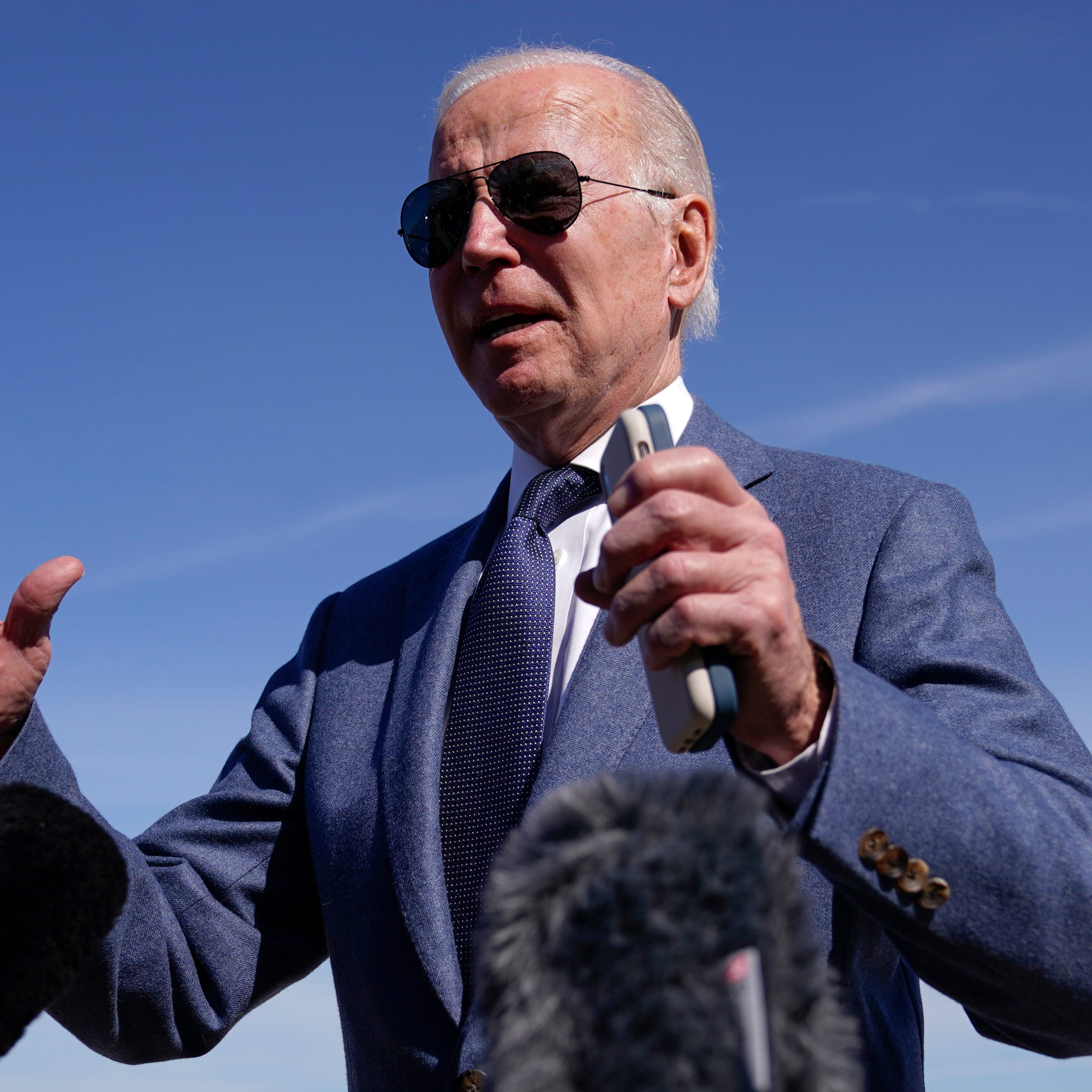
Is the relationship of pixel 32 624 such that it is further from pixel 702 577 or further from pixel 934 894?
pixel 934 894

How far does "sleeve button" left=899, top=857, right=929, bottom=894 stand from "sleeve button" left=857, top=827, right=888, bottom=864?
5 cm

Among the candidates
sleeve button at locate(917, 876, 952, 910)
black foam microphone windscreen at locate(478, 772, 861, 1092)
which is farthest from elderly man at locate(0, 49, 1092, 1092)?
black foam microphone windscreen at locate(478, 772, 861, 1092)

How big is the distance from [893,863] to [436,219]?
9.09ft

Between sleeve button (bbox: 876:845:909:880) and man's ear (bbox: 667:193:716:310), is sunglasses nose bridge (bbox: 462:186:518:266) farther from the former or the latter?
sleeve button (bbox: 876:845:909:880)

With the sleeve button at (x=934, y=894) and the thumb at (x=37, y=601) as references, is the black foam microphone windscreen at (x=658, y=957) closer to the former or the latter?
the sleeve button at (x=934, y=894)

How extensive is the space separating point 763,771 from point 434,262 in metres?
2.56

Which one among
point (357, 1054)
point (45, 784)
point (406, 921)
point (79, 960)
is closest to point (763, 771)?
point (79, 960)

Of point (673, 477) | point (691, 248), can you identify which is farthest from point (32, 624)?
point (691, 248)

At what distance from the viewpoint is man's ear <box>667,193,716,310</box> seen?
13.2 ft

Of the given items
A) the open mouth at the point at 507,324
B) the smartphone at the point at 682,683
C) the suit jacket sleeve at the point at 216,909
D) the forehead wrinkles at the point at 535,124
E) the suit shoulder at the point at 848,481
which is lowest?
the suit jacket sleeve at the point at 216,909

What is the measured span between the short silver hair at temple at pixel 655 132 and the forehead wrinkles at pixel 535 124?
81 millimetres

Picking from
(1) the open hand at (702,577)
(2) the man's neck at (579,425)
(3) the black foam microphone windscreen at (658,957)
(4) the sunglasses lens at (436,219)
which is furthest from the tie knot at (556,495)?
(3) the black foam microphone windscreen at (658,957)

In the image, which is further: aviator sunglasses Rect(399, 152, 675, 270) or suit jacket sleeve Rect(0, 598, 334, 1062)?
aviator sunglasses Rect(399, 152, 675, 270)

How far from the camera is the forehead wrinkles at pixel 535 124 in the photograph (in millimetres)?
3838
